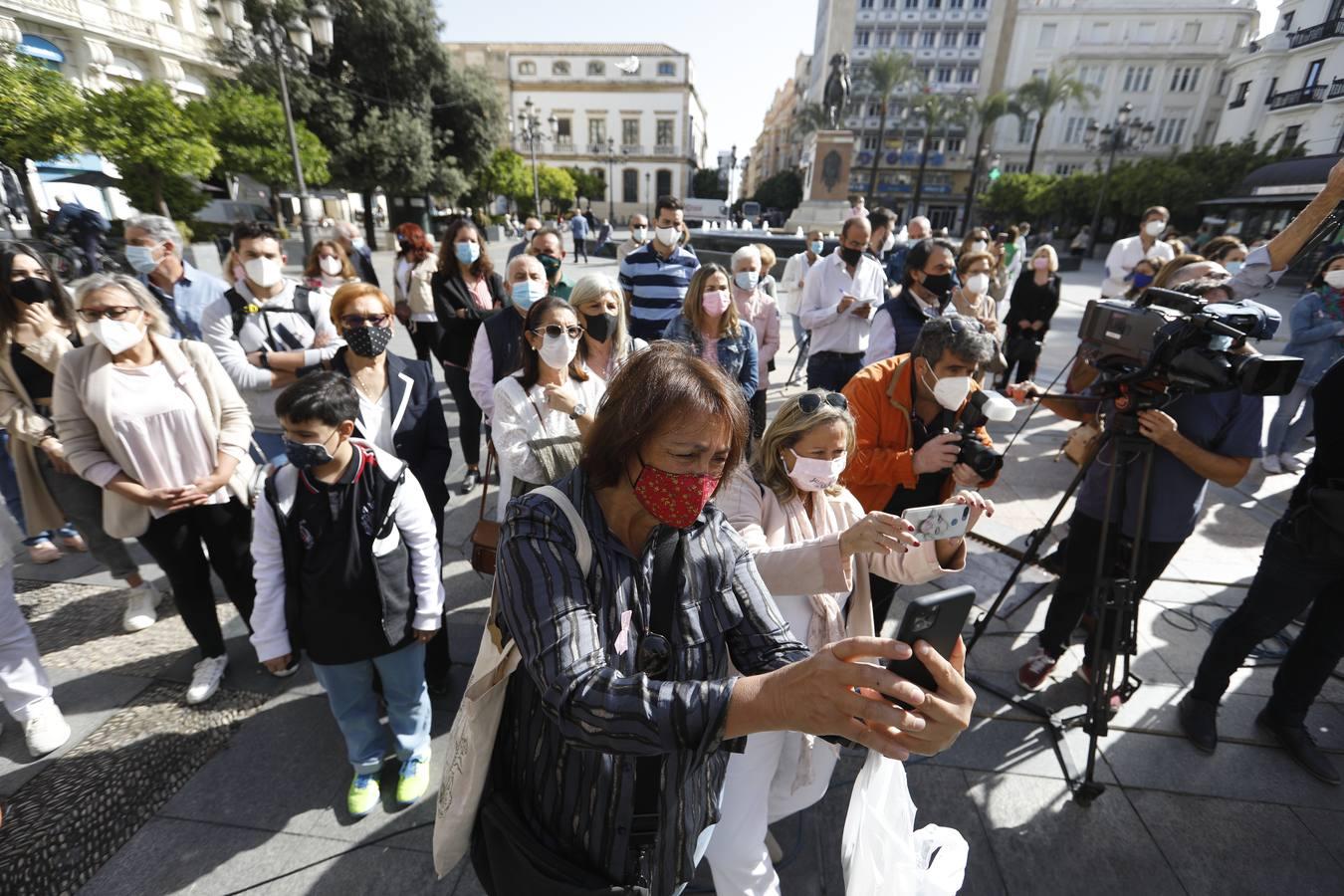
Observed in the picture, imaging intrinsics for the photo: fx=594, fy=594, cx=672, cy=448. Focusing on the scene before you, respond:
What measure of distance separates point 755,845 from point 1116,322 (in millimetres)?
2241

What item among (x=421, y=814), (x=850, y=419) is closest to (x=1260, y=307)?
(x=850, y=419)

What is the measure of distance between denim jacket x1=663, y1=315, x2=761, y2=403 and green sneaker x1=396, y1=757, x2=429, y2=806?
2724mm

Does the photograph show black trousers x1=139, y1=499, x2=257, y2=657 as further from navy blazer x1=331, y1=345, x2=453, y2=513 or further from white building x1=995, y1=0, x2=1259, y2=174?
white building x1=995, y1=0, x2=1259, y2=174

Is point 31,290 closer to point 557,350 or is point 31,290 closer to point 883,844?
point 557,350

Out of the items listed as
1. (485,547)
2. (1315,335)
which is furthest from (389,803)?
(1315,335)

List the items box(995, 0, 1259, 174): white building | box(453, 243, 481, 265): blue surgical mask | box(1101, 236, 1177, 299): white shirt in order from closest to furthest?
box(453, 243, 481, 265): blue surgical mask < box(1101, 236, 1177, 299): white shirt < box(995, 0, 1259, 174): white building

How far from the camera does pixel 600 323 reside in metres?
3.13

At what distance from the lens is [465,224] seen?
4801 mm

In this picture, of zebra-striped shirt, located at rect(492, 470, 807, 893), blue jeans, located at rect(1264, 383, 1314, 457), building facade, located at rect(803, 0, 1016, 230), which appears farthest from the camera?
building facade, located at rect(803, 0, 1016, 230)

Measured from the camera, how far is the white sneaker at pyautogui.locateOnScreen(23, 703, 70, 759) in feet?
8.22

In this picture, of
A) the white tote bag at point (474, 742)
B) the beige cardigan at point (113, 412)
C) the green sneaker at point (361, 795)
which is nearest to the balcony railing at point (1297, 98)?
the white tote bag at point (474, 742)

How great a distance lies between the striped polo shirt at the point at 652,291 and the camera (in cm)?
502

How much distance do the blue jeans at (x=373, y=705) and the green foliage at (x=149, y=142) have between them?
1354cm

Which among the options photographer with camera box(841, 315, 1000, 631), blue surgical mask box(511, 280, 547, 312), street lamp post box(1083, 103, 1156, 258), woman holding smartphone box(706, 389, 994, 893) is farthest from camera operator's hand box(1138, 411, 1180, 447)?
street lamp post box(1083, 103, 1156, 258)
